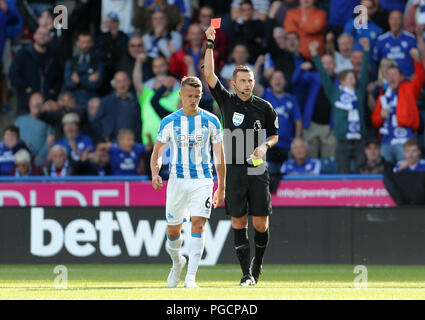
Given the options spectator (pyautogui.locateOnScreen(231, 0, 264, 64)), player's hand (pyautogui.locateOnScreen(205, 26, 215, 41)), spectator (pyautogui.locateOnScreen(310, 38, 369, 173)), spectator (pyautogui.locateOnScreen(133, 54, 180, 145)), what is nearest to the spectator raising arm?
spectator (pyautogui.locateOnScreen(133, 54, 180, 145))

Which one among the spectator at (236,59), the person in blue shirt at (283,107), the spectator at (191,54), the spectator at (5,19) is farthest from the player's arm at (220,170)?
the spectator at (5,19)

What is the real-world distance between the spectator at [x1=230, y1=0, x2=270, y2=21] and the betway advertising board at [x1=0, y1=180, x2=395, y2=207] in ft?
11.3

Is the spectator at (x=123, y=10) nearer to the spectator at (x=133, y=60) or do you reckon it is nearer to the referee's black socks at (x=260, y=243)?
the spectator at (x=133, y=60)

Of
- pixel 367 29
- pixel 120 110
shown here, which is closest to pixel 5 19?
pixel 120 110

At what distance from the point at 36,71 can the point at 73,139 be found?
1534mm

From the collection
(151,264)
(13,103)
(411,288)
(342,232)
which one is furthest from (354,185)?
(13,103)

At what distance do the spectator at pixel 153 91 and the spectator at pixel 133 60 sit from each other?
0.29 feet

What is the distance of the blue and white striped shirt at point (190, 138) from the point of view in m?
9.73

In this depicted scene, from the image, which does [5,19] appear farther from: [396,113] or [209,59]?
[209,59]

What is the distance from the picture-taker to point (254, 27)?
16.2 meters

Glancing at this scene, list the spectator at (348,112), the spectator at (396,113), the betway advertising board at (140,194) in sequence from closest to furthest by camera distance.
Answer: the betway advertising board at (140,194) < the spectator at (396,113) < the spectator at (348,112)

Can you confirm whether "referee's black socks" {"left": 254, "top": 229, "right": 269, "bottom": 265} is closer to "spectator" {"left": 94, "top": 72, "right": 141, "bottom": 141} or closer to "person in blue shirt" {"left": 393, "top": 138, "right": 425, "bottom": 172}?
"person in blue shirt" {"left": 393, "top": 138, "right": 425, "bottom": 172}

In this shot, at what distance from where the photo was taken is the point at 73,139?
16.0 metres
